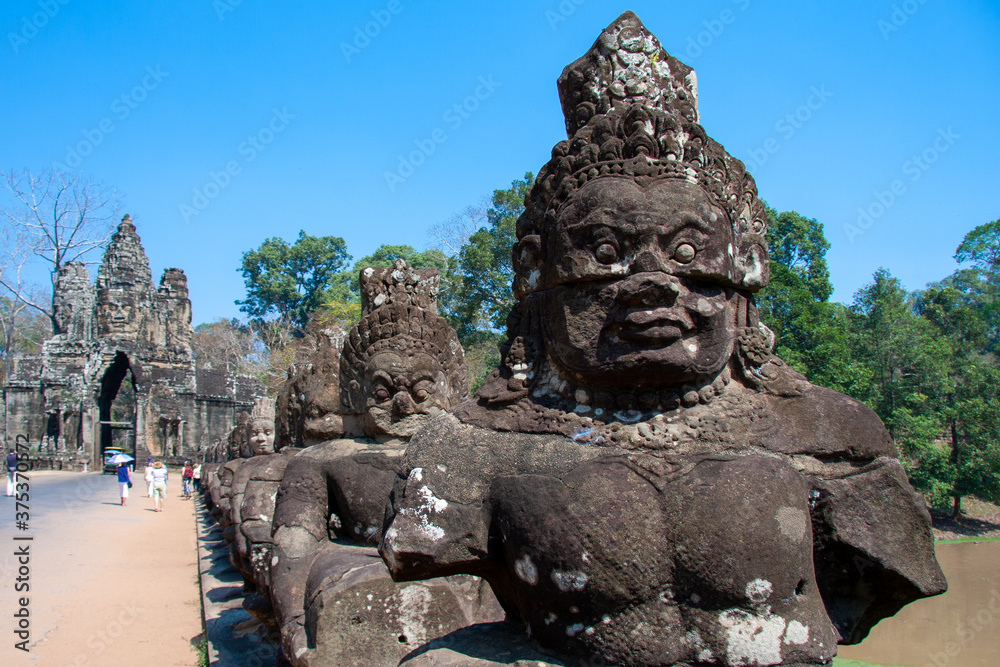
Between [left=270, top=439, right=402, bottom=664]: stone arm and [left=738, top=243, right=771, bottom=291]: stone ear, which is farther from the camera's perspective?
[left=270, top=439, right=402, bottom=664]: stone arm

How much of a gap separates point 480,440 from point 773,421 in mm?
960

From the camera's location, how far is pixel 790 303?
14062mm

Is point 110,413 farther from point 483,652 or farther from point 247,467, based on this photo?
point 483,652

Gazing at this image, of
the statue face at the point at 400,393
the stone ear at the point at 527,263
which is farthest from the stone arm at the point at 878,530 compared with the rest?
the statue face at the point at 400,393

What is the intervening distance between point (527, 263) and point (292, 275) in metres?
42.7

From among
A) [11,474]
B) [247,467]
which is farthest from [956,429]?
[11,474]

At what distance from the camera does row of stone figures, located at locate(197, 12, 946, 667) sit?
6.96ft

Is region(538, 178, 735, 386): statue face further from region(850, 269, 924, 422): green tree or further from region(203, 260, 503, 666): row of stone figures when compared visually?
region(850, 269, 924, 422): green tree

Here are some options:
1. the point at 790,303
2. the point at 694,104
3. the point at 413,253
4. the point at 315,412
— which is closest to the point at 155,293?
the point at 413,253

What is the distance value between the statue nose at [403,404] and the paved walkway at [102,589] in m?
3.37

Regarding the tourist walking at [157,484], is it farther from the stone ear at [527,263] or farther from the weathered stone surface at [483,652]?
the stone ear at [527,263]

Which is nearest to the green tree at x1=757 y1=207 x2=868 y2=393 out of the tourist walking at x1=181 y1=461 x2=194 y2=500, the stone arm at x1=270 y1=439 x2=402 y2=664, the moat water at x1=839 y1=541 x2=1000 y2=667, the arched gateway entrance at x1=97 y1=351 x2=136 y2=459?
the moat water at x1=839 y1=541 x2=1000 y2=667

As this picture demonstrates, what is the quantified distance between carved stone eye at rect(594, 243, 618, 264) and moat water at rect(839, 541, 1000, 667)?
4773 millimetres

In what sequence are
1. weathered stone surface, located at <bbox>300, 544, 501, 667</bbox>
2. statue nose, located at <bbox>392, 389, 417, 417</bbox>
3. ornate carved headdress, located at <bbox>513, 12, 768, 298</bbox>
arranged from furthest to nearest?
1. statue nose, located at <bbox>392, 389, 417, 417</bbox>
2. weathered stone surface, located at <bbox>300, 544, 501, 667</bbox>
3. ornate carved headdress, located at <bbox>513, 12, 768, 298</bbox>
